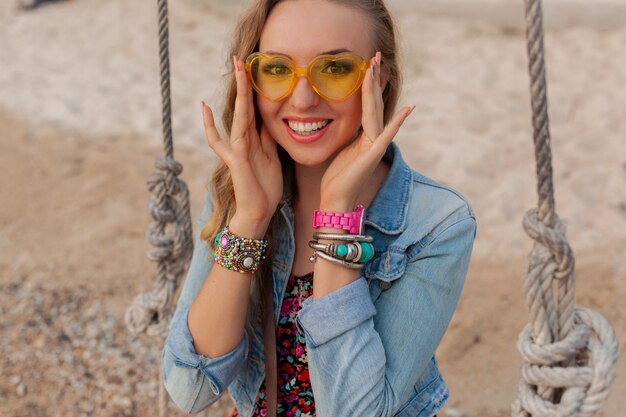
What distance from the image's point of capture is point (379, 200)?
1.57 m

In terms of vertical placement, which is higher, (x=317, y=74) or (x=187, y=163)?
(x=317, y=74)

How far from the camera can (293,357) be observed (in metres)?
1.62

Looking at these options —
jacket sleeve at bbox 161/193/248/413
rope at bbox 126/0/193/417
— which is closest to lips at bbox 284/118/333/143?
jacket sleeve at bbox 161/193/248/413

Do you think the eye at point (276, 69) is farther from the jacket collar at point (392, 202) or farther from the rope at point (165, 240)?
the rope at point (165, 240)

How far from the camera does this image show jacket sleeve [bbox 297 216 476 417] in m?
1.38

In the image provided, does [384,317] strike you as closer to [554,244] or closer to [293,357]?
[293,357]

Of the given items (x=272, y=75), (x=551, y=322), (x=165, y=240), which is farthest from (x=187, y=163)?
(x=551, y=322)

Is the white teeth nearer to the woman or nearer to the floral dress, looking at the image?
the woman

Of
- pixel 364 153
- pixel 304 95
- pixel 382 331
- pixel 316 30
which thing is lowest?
pixel 382 331

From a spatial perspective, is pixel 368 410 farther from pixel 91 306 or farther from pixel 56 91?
pixel 56 91

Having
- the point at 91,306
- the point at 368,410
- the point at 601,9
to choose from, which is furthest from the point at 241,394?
the point at 601,9

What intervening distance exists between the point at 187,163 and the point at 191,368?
12.1 ft

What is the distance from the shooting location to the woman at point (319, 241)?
55.6 inches

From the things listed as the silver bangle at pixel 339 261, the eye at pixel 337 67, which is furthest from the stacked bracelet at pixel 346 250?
the eye at pixel 337 67
